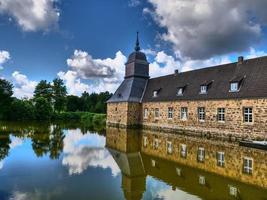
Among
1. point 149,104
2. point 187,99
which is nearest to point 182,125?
point 187,99

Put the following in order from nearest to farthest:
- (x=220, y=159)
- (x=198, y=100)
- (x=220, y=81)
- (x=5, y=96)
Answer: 1. (x=220, y=159)
2. (x=220, y=81)
3. (x=198, y=100)
4. (x=5, y=96)

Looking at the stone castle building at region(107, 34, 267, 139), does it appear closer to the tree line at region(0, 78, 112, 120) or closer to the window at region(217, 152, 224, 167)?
the window at region(217, 152, 224, 167)

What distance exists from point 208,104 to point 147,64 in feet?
44.9

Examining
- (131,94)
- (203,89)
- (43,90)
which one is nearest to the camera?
(203,89)

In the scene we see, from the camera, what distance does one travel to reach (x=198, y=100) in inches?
821

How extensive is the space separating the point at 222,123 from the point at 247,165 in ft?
30.3

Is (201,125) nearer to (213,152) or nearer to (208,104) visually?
(208,104)

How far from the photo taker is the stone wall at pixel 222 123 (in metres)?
16.1

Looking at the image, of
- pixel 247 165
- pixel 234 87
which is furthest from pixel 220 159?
pixel 234 87

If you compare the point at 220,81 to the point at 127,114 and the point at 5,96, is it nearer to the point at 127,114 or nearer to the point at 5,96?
the point at 127,114

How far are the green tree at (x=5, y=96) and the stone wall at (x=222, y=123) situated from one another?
90.0 feet

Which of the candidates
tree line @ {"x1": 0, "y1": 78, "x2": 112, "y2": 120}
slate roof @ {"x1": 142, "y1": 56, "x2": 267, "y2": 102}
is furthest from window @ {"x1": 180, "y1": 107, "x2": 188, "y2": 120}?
tree line @ {"x1": 0, "y1": 78, "x2": 112, "y2": 120}

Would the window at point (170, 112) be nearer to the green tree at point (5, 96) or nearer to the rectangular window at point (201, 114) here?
the rectangular window at point (201, 114)

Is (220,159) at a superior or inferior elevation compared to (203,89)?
inferior
